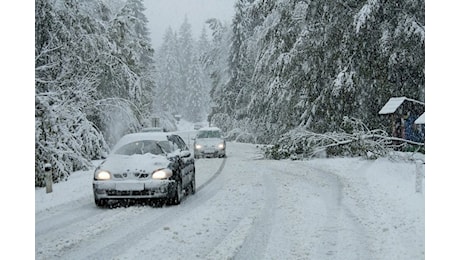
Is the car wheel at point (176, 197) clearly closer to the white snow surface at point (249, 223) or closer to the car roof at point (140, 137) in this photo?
the white snow surface at point (249, 223)

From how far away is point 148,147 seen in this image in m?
8.76

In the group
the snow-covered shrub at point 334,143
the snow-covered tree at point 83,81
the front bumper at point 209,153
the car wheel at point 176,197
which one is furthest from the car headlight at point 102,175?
the front bumper at point 209,153

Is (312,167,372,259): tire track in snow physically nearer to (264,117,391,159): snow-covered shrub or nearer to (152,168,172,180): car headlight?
(264,117,391,159): snow-covered shrub

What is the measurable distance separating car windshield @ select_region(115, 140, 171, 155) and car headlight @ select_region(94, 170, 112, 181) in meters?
0.53

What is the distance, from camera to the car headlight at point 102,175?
781 cm

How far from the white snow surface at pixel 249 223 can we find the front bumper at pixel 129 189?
19 cm

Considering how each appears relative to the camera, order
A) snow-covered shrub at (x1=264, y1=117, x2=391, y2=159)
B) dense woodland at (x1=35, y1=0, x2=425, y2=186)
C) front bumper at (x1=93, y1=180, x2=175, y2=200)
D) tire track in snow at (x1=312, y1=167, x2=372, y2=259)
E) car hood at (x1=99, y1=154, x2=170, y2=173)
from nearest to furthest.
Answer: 1. tire track in snow at (x1=312, y1=167, x2=372, y2=259)
2. dense woodland at (x1=35, y1=0, x2=425, y2=186)
3. front bumper at (x1=93, y1=180, x2=175, y2=200)
4. car hood at (x1=99, y1=154, x2=170, y2=173)
5. snow-covered shrub at (x1=264, y1=117, x2=391, y2=159)

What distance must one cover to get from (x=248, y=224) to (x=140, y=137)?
2.98 metres

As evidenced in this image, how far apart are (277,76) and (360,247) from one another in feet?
52.9

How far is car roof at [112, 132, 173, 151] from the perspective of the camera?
772 cm

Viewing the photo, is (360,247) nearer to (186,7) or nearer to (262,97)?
(186,7)

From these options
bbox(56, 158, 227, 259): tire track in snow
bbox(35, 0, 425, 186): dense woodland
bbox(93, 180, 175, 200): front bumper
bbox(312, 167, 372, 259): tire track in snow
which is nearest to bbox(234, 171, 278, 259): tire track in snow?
bbox(312, 167, 372, 259): tire track in snow

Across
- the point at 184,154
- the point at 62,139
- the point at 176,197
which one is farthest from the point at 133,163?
the point at 62,139

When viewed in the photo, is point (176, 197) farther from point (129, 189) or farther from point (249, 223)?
point (249, 223)
